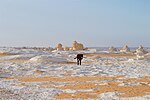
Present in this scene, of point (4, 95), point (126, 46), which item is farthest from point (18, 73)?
point (126, 46)

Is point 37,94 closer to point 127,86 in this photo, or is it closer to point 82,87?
point 82,87

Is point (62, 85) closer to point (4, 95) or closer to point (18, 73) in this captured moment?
point (4, 95)

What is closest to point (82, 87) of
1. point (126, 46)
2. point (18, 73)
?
point (18, 73)

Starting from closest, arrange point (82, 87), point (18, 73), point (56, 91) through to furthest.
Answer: point (56, 91), point (82, 87), point (18, 73)

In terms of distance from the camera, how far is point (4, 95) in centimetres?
1496

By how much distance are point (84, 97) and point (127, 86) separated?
4338 mm

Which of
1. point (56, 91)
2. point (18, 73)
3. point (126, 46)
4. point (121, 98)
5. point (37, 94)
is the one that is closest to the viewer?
point (121, 98)

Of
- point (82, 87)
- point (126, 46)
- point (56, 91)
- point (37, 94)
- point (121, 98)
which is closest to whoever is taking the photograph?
point (121, 98)

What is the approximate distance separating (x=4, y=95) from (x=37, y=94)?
5.55 feet

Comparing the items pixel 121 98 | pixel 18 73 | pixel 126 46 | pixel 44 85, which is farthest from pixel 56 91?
pixel 126 46

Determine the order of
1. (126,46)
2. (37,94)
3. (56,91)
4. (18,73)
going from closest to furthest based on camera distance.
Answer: (37,94) < (56,91) < (18,73) < (126,46)

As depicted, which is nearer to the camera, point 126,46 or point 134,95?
point 134,95

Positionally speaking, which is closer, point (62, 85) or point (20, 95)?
point (20, 95)

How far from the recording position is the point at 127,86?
18.3 metres
